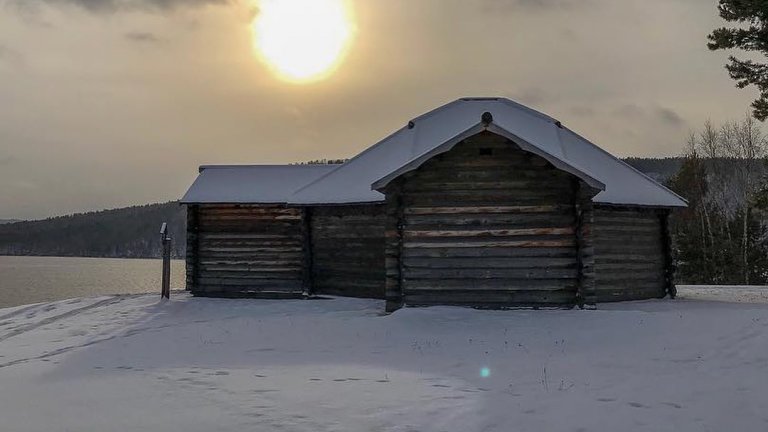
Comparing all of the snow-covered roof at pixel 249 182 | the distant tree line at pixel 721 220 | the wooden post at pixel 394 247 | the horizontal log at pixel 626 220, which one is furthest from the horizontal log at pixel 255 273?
the distant tree line at pixel 721 220

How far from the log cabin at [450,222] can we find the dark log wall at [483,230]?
26 mm

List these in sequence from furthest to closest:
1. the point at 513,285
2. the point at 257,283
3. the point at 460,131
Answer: the point at 257,283 < the point at 460,131 < the point at 513,285

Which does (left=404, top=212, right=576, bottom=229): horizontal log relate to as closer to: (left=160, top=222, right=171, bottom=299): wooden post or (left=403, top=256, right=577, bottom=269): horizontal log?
(left=403, top=256, right=577, bottom=269): horizontal log

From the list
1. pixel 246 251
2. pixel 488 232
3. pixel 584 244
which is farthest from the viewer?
pixel 246 251

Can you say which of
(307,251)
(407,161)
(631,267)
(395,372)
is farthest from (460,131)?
(395,372)

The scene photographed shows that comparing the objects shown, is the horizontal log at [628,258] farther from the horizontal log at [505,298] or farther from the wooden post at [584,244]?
the horizontal log at [505,298]

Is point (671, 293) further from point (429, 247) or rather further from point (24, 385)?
point (24, 385)

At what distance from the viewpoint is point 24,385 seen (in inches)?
347

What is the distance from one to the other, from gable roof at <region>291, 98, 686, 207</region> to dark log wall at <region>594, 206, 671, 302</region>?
608 millimetres

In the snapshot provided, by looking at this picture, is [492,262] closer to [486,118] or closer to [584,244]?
[584,244]

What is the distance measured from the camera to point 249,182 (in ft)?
77.1

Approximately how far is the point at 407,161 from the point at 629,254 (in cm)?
758

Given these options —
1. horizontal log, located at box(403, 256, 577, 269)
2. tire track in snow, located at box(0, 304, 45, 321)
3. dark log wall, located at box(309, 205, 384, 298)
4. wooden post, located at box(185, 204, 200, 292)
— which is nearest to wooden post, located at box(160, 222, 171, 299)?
wooden post, located at box(185, 204, 200, 292)

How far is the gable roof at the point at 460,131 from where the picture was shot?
19.7 m
